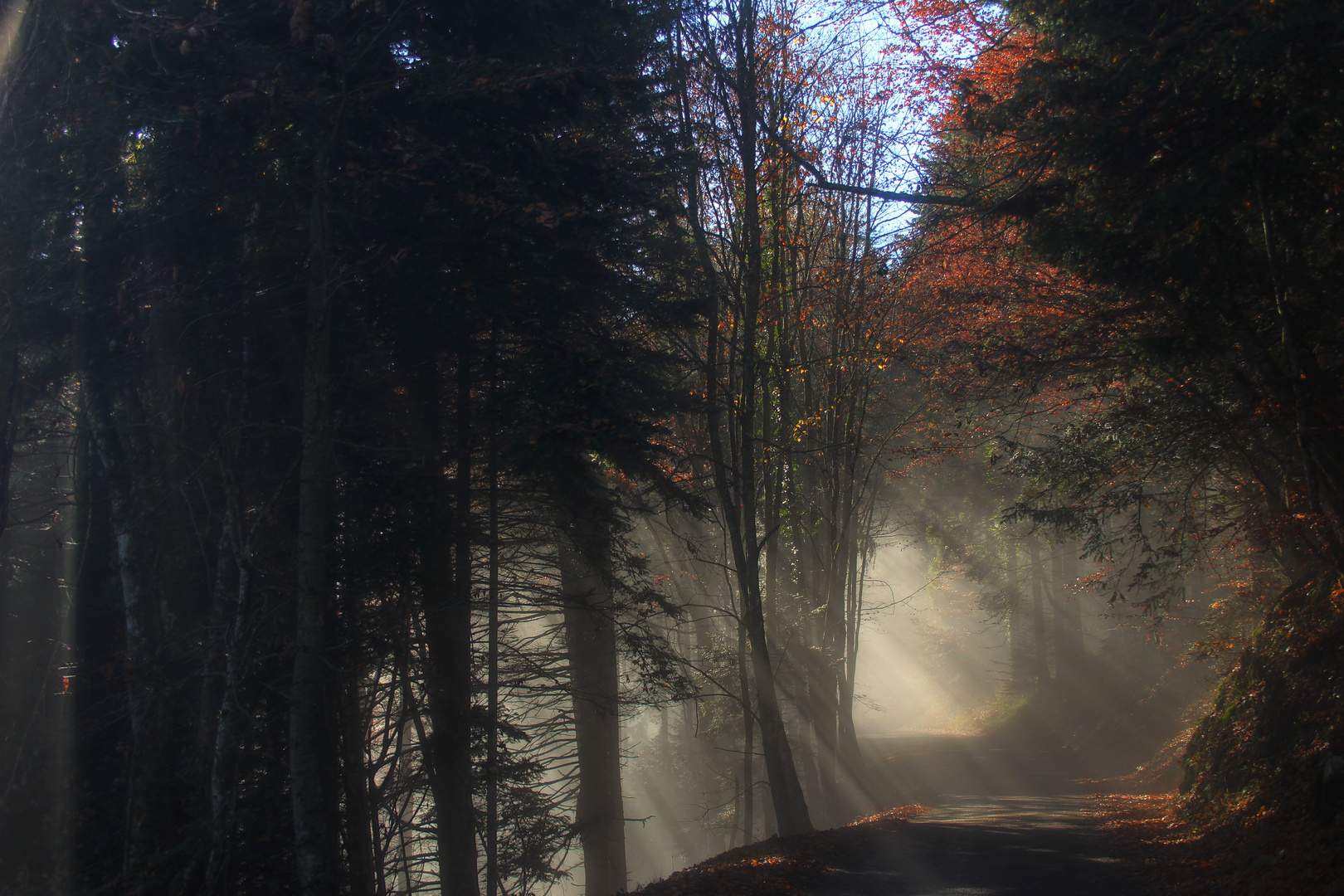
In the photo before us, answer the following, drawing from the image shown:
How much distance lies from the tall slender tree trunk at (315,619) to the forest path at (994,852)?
15.7 feet

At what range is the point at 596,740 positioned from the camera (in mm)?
13656

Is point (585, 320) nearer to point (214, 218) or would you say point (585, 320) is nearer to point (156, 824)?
point (214, 218)

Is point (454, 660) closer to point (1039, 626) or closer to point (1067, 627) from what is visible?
point (1039, 626)

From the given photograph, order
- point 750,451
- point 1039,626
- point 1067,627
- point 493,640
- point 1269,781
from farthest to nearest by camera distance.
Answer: point 1067,627
point 1039,626
point 750,451
point 493,640
point 1269,781

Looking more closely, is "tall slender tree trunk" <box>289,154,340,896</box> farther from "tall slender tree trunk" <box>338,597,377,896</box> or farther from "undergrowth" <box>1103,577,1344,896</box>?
"undergrowth" <box>1103,577,1344,896</box>

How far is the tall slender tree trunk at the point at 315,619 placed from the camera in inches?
294

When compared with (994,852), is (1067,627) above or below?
above

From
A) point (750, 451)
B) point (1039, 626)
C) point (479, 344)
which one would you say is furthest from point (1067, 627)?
point (479, 344)

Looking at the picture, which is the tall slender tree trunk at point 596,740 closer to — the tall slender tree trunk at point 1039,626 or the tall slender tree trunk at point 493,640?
the tall slender tree trunk at point 493,640

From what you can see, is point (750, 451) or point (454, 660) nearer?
point (454, 660)

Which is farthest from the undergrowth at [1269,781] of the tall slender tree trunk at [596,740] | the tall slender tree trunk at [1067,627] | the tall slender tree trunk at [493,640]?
the tall slender tree trunk at [1067,627]

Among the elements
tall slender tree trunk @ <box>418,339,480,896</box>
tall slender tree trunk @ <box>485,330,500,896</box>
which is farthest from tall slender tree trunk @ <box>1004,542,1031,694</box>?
tall slender tree trunk @ <box>418,339,480,896</box>

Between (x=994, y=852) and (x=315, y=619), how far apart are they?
8210mm

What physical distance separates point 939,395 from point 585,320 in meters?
8.12
